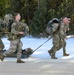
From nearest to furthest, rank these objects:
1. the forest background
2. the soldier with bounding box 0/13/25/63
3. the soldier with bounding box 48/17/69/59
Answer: the soldier with bounding box 0/13/25/63
the soldier with bounding box 48/17/69/59
the forest background

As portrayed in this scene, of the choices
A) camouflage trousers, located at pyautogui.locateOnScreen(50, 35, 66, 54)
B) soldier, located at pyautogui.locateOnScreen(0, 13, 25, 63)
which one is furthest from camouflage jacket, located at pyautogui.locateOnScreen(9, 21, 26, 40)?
camouflage trousers, located at pyautogui.locateOnScreen(50, 35, 66, 54)

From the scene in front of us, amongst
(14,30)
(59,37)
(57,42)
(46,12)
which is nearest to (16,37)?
(14,30)

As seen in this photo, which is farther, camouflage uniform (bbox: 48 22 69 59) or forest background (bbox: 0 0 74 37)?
forest background (bbox: 0 0 74 37)

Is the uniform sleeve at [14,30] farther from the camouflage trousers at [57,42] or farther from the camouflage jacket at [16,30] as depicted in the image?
the camouflage trousers at [57,42]

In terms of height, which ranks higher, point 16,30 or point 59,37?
point 16,30

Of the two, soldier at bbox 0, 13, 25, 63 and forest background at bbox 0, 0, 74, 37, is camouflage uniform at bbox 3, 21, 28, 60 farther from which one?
forest background at bbox 0, 0, 74, 37

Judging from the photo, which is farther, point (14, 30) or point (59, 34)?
point (59, 34)

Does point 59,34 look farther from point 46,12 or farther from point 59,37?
point 46,12

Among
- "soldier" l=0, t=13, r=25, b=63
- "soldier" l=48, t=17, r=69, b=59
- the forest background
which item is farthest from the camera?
the forest background

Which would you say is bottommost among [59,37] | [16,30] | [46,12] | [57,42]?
[57,42]

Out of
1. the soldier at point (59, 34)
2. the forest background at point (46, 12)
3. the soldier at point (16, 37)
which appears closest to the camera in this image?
the soldier at point (16, 37)

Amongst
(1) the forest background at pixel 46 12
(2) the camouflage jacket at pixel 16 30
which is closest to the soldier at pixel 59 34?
(2) the camouflage jacket at pixel 16 30

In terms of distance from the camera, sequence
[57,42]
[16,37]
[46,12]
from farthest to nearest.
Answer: [46,12], [57,42], [16,37]

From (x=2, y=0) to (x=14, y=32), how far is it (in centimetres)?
1315
